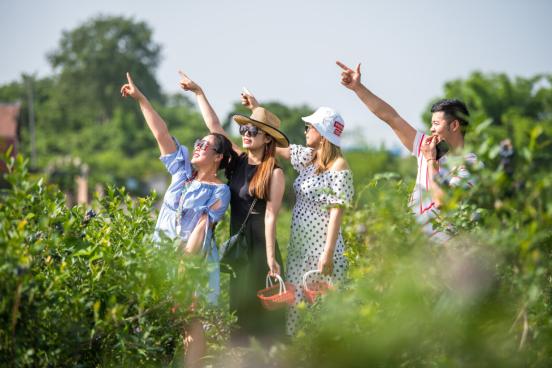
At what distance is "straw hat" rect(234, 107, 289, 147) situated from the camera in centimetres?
541

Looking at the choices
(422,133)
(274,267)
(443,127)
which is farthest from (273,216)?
(443,127)

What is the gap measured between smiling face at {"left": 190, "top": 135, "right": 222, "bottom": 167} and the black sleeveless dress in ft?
0.94

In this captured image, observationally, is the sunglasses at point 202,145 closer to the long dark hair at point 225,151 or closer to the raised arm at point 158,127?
the long dark hair at point 225,151

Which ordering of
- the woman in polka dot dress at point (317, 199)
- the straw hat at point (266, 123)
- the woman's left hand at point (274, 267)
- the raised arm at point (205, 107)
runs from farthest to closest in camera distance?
1. the raised arm at point (205, 107)
2. the straw hat at point (266, 123)
3. the woman in polka dot dress at point (317, 199)
4. the woman's left hand at point (274, 267)

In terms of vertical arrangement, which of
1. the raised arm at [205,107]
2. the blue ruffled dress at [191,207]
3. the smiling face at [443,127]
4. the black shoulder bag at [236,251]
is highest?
the raised arm at [205,107]

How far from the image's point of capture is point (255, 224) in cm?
538

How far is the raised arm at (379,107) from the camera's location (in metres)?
5.32

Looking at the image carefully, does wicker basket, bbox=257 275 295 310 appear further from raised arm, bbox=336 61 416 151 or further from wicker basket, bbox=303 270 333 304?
raised arm, bbox=336 61 416 151

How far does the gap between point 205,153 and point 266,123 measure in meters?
0.51

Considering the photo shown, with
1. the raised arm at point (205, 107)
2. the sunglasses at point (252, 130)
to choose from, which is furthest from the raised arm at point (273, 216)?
the raised arm at point (205, 107)

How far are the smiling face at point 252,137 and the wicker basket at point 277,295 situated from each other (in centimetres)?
98

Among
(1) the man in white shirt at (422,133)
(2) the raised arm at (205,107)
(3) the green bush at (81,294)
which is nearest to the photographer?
(3) the green bush at (81,294)

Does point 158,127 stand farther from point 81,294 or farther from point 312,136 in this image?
point 81,294

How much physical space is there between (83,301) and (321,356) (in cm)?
119
